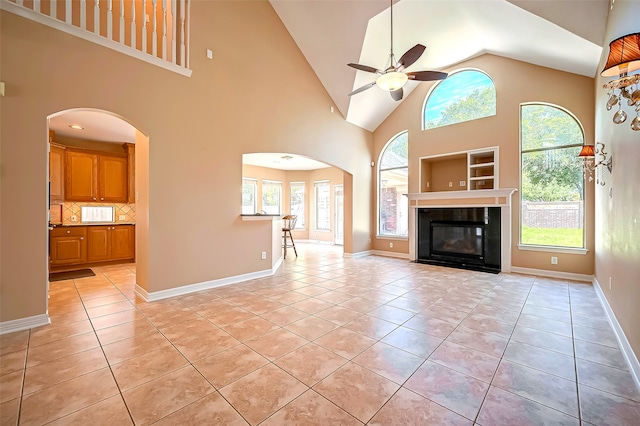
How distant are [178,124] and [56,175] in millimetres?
3519

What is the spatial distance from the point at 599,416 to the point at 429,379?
34.9 inches

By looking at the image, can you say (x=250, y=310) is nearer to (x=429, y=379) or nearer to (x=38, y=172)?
(x=429, y=379)

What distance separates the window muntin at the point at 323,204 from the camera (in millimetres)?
9961

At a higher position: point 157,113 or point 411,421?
point 157,113

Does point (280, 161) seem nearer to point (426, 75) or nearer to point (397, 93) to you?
point (397, 93)

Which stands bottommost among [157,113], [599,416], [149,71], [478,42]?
[599,416]

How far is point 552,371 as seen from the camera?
1936 mm

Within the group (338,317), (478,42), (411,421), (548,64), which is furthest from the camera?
(478,42)

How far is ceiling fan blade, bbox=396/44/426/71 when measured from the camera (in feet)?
10.1

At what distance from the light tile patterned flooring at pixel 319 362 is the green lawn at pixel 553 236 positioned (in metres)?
1.29

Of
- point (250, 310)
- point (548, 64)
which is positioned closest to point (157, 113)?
point (250, 310)

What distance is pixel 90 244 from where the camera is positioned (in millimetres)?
5430

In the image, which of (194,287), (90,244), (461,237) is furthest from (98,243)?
(461,237)

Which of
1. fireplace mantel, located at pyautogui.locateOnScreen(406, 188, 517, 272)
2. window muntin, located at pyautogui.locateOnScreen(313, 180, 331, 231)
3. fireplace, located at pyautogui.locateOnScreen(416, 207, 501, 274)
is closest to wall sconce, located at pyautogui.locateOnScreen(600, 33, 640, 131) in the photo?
fireplace mantel, located at pyautogui.locateOnScreen(406, 188, 517, 272)
